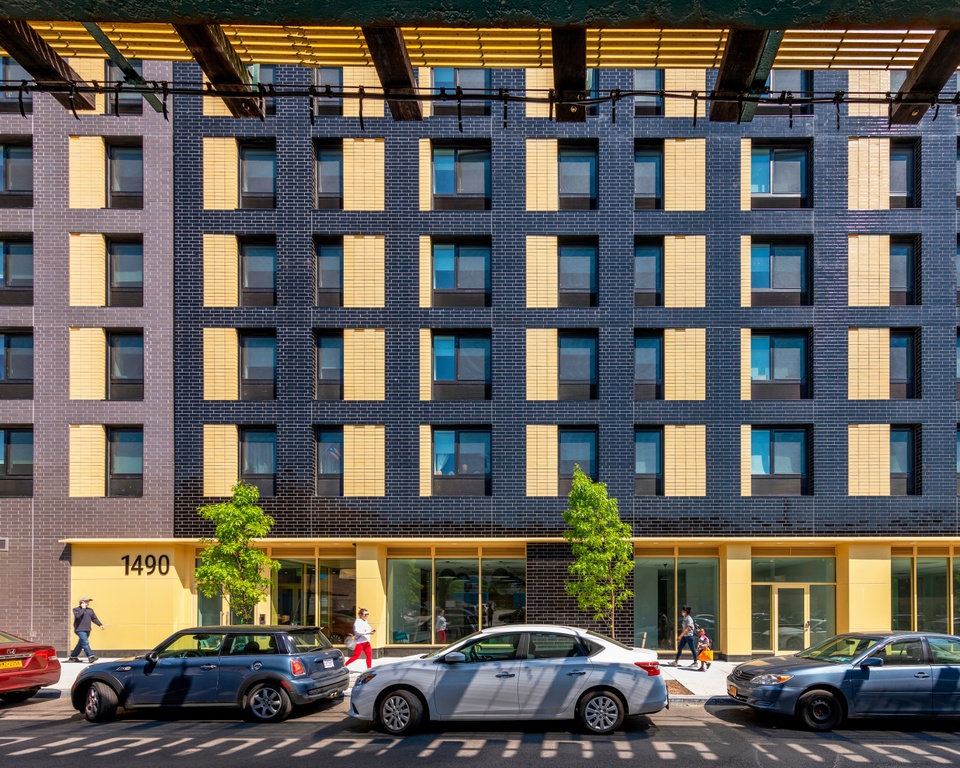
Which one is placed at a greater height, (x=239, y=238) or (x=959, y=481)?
(x=239, y=238)

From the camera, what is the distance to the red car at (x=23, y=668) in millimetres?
14664

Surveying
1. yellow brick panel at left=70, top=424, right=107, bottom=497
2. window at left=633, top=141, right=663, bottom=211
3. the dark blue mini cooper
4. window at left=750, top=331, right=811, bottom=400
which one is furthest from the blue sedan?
yellow brick panel at left=70, top=424, right=107, bottom=497

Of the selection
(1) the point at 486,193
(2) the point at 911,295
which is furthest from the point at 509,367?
(2) the point at 911,295

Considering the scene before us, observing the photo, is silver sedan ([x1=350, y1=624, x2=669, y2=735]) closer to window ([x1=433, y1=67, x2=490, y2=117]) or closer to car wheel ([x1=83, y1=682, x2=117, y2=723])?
car wheel ([x1=83, y1=682, x2=117, y2=723])

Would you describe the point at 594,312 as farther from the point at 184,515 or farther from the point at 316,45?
the point at 316,45

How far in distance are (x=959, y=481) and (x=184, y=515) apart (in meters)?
21.2

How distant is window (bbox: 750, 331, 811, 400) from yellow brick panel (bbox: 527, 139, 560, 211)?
691 cm

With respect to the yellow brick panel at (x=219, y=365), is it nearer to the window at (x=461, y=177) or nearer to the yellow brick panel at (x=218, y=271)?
the yellow brick panel at (x=218, y=271)

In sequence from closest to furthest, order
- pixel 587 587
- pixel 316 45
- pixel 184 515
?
pixel 316 45, pixel 587 587, pixel 184 515

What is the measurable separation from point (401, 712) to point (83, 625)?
12.0 meters

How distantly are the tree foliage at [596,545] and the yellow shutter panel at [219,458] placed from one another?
921 centimetres

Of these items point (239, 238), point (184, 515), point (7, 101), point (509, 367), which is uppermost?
point (7, 101)

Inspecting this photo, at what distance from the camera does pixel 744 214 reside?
23.0m

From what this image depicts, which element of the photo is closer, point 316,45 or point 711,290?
point 316,45
